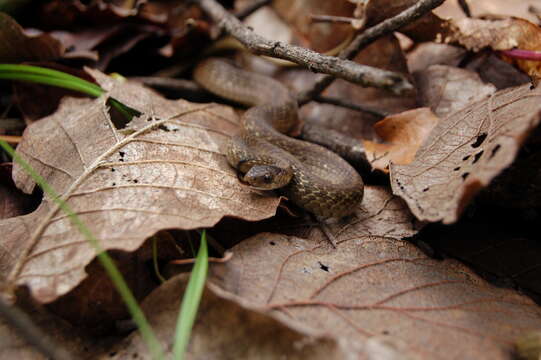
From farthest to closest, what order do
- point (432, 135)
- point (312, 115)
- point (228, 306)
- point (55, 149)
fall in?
1. point (312, 115)
2. point (432, 135)
3. point (55, 149)
4. point (228, 306)

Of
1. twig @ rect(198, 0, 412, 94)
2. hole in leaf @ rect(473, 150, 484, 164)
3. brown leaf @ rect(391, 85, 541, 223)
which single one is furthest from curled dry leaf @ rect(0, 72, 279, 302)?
hole in leaf @ rect(473, 150, 484, 164)

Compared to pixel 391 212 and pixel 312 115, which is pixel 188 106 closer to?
pixel 312 115

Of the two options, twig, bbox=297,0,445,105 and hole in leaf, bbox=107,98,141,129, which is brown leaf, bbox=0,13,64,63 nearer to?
hole in leaf, bbox=107,98,141,129

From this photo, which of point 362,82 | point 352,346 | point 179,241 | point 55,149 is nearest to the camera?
point 352,346

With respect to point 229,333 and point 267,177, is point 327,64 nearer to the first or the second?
point 267,177

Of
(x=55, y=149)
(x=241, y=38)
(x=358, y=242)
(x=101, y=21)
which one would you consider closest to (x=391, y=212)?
(x=358, y=242)

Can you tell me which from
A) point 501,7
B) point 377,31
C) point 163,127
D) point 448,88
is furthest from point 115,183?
point 501,7
